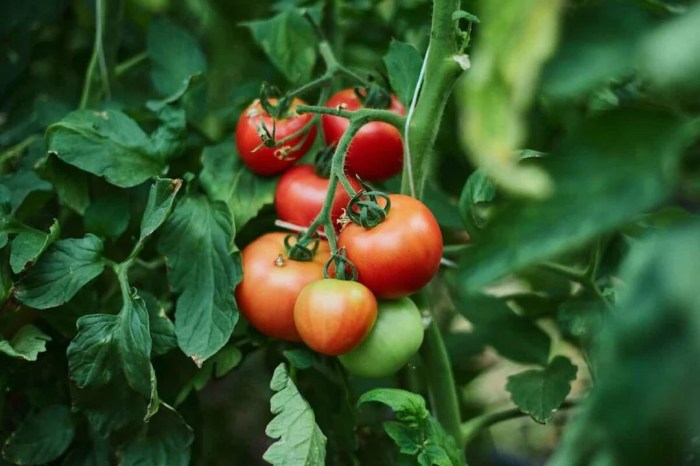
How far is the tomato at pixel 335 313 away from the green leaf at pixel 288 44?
0.35m

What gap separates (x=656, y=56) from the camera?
14.2 inches

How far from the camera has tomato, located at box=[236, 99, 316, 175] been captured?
0.83 meters

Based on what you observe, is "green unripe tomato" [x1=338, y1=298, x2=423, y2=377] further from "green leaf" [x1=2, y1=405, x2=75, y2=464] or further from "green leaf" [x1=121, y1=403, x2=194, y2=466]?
"green leaf" [x1=2, y1=405, x2=75, y2=464]

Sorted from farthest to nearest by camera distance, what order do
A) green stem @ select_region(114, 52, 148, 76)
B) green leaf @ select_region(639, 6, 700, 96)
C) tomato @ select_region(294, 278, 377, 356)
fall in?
green stem @ select_region(114, 52, 148, 76) < tomato @ select_region(294, 278, 377, 356) < green leaf @ select_region(639, 6, 700, 96)

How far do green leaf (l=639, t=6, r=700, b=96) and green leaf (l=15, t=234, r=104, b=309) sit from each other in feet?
1.87

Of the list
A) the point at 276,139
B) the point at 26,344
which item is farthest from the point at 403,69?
the point at 26,344

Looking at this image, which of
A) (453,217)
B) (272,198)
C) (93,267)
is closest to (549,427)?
(453,217)

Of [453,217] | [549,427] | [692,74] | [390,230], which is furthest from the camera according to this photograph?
[549,427]

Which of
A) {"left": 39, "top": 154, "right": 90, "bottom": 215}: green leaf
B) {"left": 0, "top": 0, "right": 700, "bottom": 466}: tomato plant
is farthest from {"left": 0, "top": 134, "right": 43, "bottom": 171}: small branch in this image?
{"left": 39, "top": 154, "right": 90, "bottom": 215}: green leaf

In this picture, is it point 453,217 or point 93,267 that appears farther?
point 453,217

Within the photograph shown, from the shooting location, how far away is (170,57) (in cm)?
102

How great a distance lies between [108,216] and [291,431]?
344 mm

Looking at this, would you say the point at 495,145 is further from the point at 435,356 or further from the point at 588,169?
the point at 435,356

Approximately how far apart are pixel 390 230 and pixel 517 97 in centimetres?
32
